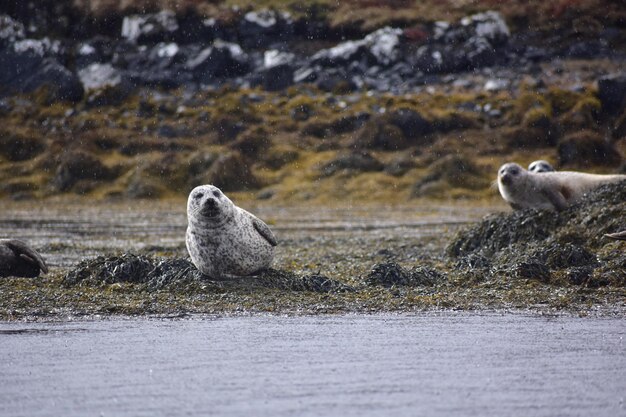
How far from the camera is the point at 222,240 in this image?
38.6ft

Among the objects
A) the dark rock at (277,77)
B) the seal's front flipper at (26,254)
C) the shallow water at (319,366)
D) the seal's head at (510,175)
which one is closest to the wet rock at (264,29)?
the dark rock at (277,77)

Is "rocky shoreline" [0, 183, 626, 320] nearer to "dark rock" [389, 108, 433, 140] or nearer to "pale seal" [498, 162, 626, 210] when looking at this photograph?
"pale seal" [498, 162, 626, 210]

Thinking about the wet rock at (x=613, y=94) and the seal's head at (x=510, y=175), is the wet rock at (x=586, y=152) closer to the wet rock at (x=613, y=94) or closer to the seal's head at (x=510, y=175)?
Result: the wet rock at (x=613, y=94)

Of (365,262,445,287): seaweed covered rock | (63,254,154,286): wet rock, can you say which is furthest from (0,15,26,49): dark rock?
(365,262,445,287): seaweed covered rock

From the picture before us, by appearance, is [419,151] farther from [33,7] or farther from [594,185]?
[33,7]

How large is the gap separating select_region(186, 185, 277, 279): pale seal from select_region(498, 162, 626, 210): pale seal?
21.5ft

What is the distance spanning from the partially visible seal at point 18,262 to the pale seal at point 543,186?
8104 mm

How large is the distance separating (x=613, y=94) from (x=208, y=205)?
→ 39961mm

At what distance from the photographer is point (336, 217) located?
102ft

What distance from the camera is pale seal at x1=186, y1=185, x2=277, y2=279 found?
11.8 meters

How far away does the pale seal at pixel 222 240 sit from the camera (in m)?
11.8

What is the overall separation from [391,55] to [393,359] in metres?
50.7

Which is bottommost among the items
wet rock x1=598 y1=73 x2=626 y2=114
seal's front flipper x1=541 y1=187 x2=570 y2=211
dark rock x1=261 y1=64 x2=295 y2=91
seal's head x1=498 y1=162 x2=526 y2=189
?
wet rock x1=598 y1=73 x2=626 y2=114

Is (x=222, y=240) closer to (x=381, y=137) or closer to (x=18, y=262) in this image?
(x=18, y=262)
